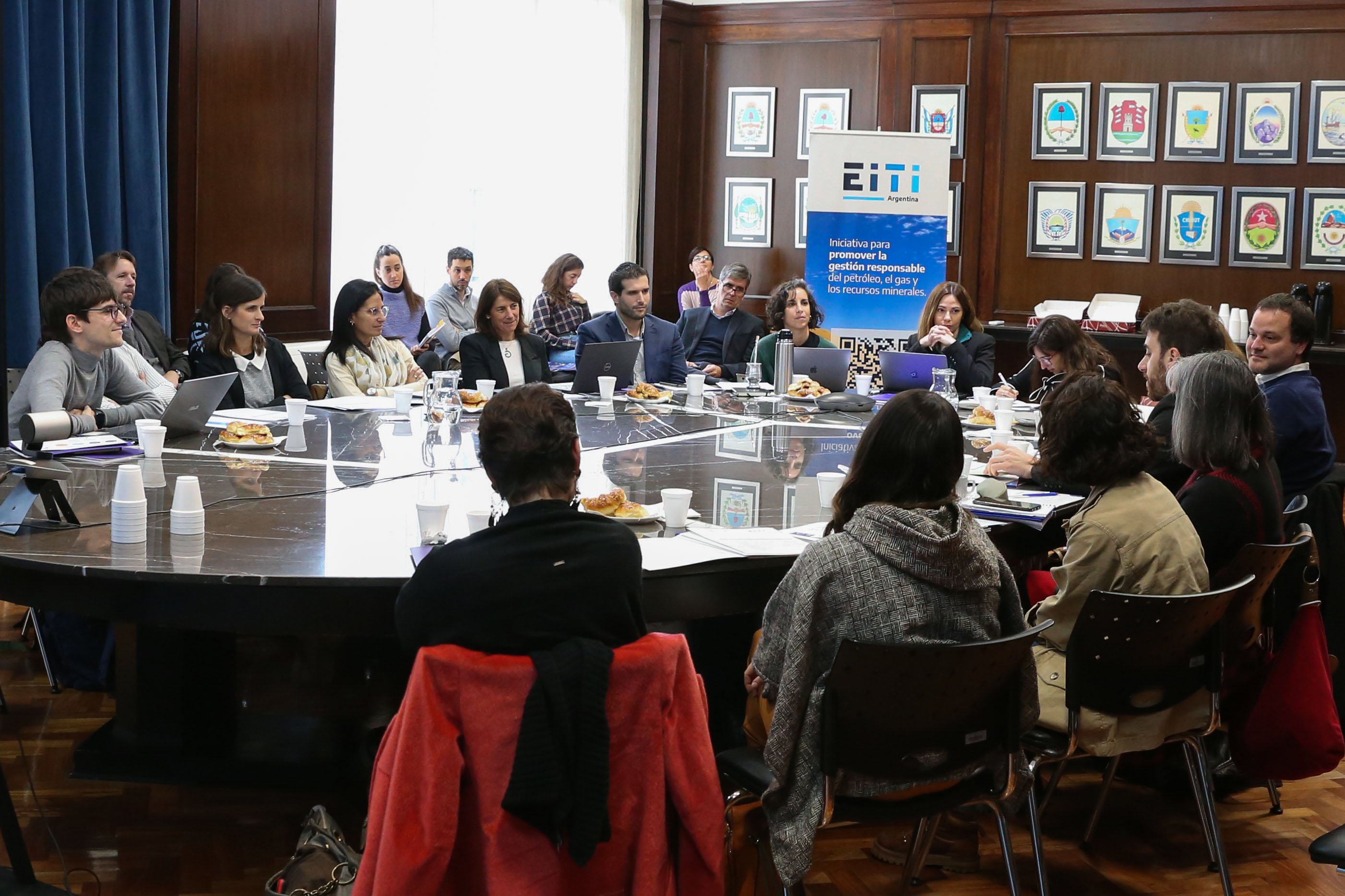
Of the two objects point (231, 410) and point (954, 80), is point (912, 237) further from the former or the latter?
point (231, 410)

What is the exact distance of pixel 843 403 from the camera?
5227 millimetres

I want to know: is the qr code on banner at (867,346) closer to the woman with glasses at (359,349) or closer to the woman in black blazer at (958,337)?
the woman in black blazer at (958,337)

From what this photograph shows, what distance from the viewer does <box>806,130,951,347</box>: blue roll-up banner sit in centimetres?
773

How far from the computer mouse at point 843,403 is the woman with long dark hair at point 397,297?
2889mm

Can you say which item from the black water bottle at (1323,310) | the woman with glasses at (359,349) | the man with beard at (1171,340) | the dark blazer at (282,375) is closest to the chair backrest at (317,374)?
Answer: the woman with glasses at (359,349)

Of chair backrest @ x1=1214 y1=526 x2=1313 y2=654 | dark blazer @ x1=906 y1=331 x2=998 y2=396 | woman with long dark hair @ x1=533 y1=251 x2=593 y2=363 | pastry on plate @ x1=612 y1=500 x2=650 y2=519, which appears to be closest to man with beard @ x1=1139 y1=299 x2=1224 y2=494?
chair backrest @ x1=1214 y1=526 x2=1313 y2=654

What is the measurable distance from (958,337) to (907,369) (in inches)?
39.2

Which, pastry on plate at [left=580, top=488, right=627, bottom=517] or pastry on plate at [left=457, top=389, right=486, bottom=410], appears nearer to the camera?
pastry on plate at [left=580, top=488, right=627, bottom=517]

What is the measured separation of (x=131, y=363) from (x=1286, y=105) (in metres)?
6.92

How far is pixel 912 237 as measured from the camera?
25.3ft

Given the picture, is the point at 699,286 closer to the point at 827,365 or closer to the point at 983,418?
the point at 827,365

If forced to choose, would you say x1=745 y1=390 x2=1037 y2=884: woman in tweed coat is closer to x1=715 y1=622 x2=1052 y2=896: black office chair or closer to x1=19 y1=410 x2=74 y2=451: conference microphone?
x1=715 y1=622 x2=1052 y2=896: black office chair

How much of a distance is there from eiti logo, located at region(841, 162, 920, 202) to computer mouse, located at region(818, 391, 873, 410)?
2.83m

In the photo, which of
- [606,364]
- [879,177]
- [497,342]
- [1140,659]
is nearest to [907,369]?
[606,364]
